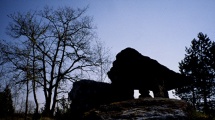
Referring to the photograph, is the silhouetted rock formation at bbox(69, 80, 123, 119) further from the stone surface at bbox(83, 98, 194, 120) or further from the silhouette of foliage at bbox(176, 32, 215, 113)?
the silhouette of foliage at bbox(176, 32, 215, 113)

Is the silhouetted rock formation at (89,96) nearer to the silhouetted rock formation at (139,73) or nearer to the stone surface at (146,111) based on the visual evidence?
the silhouetted rock formation at (139,73)

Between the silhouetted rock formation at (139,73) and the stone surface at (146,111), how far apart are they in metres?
5.12

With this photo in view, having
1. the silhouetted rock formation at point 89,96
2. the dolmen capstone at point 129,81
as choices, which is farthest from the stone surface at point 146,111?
the dolmen capstone at point 129,81

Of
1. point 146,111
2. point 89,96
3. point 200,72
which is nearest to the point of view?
point 146,111

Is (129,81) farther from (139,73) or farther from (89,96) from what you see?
(89,96)

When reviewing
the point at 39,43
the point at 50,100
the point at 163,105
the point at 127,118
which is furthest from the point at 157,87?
the point at 39,43

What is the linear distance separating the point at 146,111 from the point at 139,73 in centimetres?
605

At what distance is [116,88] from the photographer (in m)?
8.61

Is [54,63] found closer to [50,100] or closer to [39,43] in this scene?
[39,43]

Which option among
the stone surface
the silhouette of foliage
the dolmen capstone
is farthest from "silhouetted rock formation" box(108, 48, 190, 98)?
the silhouette of foliage

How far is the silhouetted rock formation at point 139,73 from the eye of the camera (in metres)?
8.95

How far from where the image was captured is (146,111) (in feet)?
10.5

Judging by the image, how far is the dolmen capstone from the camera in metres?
8.26

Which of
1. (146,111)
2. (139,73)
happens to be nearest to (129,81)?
(139,73)
